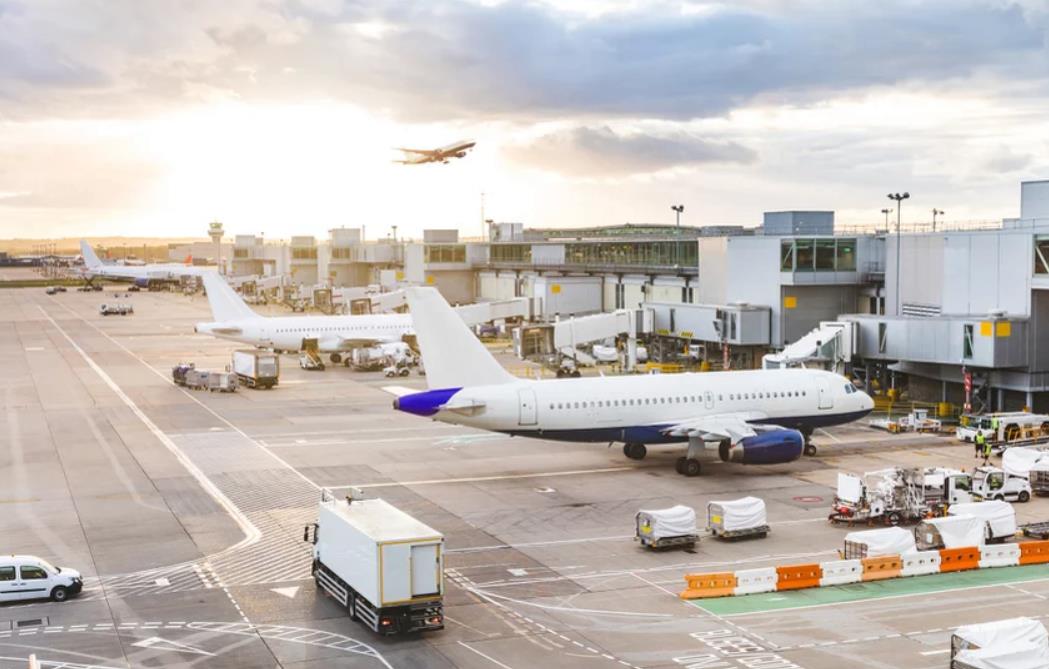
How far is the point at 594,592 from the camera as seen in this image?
33.7 m

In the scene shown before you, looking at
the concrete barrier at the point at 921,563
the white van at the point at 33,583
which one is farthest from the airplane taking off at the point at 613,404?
the white van at the point at 33,583

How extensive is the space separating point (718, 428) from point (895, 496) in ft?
32.5

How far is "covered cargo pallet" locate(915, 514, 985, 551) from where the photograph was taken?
37500 millimetres

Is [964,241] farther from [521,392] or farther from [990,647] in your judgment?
[990,647]

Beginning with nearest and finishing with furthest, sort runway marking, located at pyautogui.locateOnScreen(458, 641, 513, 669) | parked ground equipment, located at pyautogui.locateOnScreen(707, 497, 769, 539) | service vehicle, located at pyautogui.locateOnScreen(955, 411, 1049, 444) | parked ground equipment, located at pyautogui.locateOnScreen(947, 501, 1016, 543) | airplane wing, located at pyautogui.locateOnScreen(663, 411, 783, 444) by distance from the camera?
runway marking, located at pyautogui.locateOnScreen(458, 641, 513, 669), parked ground equipment, located at pyautogui.locateOnScreen(947, 501, 1016, 543), parked ground equipment, located at pyautogui.locateOnScreen(707, 497, 769, 539), airplane wing, located at pyautogui.locateOnScreen(663, 411, 783, 444), service vehicle, located at pyautogui.locateOnScreen(955, 411, 1049, 444)

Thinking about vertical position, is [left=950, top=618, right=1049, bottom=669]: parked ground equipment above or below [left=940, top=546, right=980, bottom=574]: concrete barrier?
above

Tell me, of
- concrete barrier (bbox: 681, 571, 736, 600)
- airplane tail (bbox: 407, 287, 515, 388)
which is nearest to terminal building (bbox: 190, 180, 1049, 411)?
airplane tail (bbox: 407, 287, 515, 388)

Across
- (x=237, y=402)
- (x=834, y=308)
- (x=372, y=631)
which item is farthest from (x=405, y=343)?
(x=372, y=631)

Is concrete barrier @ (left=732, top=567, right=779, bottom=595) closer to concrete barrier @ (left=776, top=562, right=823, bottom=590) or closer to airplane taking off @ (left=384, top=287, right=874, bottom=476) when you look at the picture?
concrete barrier @ (left=776, top=562, right=823, bottom=590)

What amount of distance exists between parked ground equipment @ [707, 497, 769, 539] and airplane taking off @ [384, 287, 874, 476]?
1036 centimetres

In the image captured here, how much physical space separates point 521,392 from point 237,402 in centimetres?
3363

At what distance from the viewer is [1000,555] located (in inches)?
1444

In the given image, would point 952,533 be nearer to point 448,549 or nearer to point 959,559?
point 959,559

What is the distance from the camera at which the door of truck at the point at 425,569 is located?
2923cm
